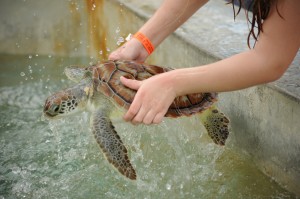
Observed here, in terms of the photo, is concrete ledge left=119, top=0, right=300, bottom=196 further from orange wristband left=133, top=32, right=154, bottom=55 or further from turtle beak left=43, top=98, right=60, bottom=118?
turtle beak left=43, top=98, right=60, bottom=118

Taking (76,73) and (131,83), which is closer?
(131,83)

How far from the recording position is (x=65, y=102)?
1.55 meters

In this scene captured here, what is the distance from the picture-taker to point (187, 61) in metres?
2.05

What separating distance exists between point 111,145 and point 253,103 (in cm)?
62

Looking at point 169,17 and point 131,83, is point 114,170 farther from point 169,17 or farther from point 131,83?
point 169,17

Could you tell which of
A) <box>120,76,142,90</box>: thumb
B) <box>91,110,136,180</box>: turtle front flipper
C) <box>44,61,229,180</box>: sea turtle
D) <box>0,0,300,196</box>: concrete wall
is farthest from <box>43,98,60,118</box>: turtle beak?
<box>0,0,300,196</box>: concrete wall

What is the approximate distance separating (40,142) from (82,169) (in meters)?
0.33

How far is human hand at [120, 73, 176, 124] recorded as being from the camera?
1.22m

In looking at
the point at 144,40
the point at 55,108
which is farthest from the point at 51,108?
the point at 144,40

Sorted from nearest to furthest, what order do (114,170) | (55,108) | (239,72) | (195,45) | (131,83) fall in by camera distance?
(239,72) → (131,83) → (55,108) → (114,170) → (195,45)

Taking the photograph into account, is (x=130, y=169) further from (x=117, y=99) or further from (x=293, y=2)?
(x=293, y=2)

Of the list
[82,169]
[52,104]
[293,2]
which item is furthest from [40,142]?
[293,2]

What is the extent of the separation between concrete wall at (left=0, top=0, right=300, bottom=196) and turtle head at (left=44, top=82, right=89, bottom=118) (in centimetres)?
62

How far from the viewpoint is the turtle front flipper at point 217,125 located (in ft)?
5.53
